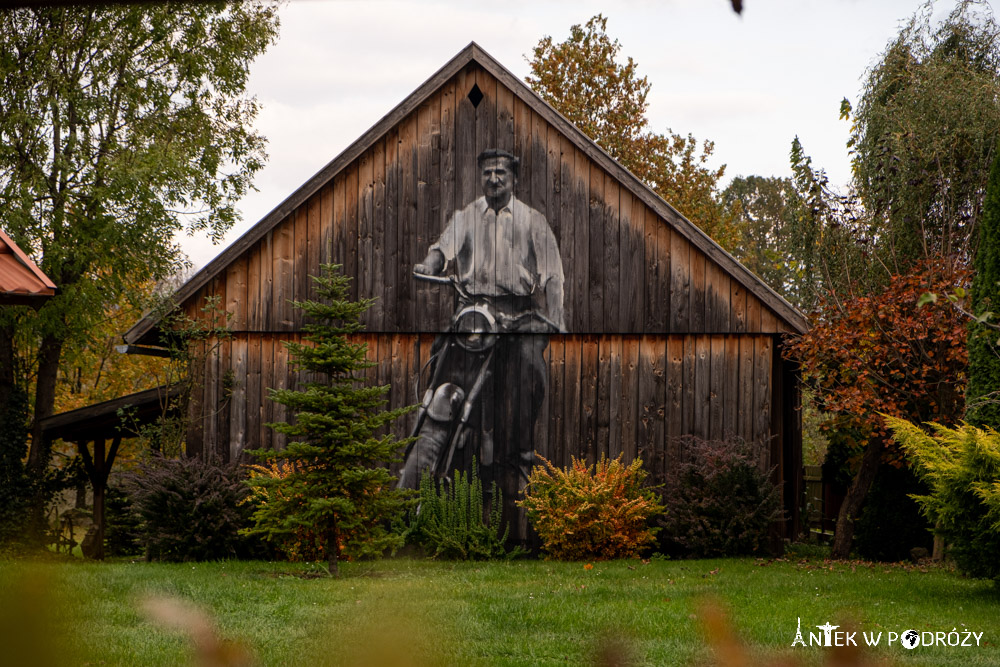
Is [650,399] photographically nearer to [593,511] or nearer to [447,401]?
[593,511]

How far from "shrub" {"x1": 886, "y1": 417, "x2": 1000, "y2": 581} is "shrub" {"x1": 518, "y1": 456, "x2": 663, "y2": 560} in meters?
4.17

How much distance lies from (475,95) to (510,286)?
8.94ft

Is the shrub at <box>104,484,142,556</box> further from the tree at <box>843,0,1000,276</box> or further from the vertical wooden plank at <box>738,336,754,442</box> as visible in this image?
the tree at <box>843,0,1000,276</box>

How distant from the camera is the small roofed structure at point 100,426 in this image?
14.7m

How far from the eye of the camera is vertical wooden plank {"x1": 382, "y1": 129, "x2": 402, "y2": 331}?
13156mm

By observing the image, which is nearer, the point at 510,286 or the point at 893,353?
the point at 893,353

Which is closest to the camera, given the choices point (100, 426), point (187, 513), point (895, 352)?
point (187, 513)

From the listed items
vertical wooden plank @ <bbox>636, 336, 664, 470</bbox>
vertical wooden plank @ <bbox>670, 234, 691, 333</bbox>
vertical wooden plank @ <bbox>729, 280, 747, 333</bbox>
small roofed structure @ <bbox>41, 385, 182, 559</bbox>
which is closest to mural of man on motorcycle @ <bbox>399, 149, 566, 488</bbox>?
vertical wooden plank @ <bbox>636, 336, 664, 470</bbox>

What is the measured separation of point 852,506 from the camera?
14117 millimetres

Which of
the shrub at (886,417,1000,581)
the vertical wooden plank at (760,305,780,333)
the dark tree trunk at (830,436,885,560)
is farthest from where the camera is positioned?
the dark tree trunk at (830,436,885,560)

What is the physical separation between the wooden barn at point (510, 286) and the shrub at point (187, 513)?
1206 mm

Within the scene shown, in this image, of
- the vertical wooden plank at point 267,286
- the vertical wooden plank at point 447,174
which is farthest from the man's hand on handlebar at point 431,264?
the vertical wooden plank at point 267,286

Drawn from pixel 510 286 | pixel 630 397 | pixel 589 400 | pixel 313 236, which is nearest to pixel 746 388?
pixel 630 397

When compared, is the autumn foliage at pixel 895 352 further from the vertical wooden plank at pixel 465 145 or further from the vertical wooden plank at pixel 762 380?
the vertical wooden plank at pixel 465 145
